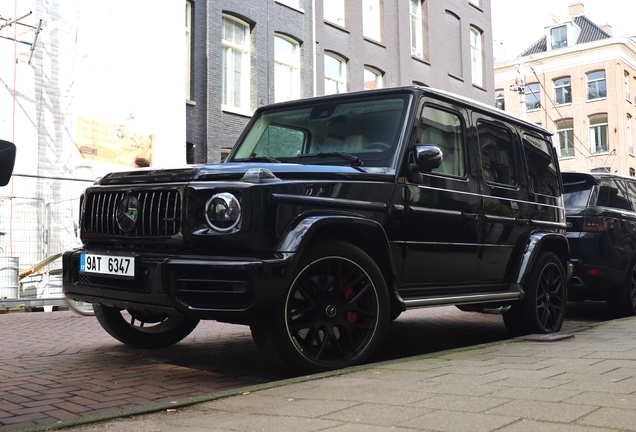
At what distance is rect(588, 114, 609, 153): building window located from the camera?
45.3 m

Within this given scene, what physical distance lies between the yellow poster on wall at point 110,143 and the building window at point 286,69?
5.17 metres

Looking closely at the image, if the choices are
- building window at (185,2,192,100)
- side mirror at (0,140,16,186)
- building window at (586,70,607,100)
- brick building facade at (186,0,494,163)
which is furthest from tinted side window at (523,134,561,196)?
building window at (586,70,607,100)

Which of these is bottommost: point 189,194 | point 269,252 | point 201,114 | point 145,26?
point 269,252

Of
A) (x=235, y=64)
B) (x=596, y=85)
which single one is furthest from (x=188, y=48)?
(x=596, y=85)

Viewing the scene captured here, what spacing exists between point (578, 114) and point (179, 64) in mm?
34881

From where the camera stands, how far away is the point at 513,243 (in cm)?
647

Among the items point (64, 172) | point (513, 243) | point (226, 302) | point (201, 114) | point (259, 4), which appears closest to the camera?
point (226, 302)

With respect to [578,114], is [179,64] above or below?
below

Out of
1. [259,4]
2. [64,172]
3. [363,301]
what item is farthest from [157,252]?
[259,4]

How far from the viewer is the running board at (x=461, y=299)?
5.18 metres

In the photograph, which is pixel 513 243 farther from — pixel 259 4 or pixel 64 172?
pixel 259 4

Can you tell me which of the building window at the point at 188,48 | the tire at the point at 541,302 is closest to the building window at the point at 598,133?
the building window at the point at 188,48

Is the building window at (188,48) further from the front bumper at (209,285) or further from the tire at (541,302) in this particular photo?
the front bumper at (209,285)

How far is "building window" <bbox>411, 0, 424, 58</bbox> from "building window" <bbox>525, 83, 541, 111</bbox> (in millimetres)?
23113
